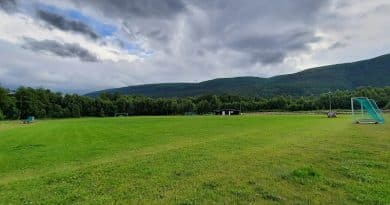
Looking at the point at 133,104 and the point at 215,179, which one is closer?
the point at 215,179

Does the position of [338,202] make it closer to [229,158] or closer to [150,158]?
[229,158]

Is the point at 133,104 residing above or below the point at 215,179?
above

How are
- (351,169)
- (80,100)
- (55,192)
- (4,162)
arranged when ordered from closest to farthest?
(55,192) → (351,169) → (4,162) → (80,100)

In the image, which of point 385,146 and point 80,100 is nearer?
point 385,146

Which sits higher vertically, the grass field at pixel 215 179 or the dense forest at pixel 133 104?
the dense forest at pixel 133 104

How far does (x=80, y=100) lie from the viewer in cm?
16188

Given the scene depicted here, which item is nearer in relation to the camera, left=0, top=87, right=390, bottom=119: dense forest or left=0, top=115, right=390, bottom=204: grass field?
left=0, top=115, right=390, bottom=204: grass field

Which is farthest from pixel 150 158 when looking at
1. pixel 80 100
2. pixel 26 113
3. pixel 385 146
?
pixel 80 100

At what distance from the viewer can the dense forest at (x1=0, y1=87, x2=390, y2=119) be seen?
5408 inches

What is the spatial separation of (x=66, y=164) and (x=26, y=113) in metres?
139

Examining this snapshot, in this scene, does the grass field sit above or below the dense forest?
below

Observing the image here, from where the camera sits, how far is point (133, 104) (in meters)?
172

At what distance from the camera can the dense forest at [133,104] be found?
137375 millimetres

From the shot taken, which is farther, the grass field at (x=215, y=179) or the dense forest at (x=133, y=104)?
the dense forest at (x=133, y=104)
